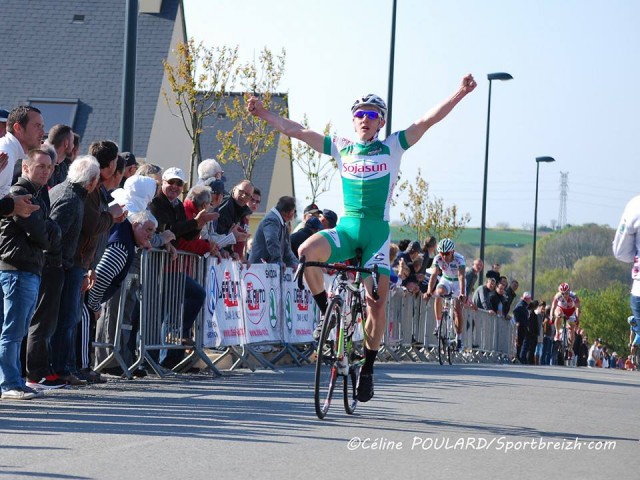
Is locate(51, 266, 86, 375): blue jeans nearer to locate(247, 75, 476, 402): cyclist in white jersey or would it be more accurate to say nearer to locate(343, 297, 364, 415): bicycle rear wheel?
locate(247, 75, 476, 402): cyclist in white jersey

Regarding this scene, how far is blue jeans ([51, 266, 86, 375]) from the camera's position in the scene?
11570 mm

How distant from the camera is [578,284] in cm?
17350

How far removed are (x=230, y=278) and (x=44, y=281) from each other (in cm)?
442

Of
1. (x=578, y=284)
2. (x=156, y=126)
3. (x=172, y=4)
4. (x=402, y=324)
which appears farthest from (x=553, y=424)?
(x=578, y=284)

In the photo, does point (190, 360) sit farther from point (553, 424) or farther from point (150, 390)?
point (553, 424)

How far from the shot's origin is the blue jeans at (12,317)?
34.0 ft

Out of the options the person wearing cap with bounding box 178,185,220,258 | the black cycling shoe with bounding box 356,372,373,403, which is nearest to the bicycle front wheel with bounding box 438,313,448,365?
the person wearing cap with bounding box 178,185,220,258

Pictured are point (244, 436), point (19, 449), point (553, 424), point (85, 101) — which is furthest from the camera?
point (85, 101)

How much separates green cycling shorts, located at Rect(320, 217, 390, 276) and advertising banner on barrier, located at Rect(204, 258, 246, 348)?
472cm

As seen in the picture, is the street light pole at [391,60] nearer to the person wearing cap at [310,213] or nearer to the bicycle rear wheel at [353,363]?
the person wearing cap at [310,213]

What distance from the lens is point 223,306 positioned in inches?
596

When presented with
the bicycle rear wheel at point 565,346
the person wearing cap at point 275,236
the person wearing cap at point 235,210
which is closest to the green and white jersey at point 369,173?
the person wearing cap at point 235,210

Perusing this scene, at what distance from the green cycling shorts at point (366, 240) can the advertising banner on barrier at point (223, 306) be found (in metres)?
4.72

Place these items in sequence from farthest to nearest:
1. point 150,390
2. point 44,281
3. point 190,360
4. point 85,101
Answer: point 85,101 → point 190,360 → point 150,390 → point 44,281
